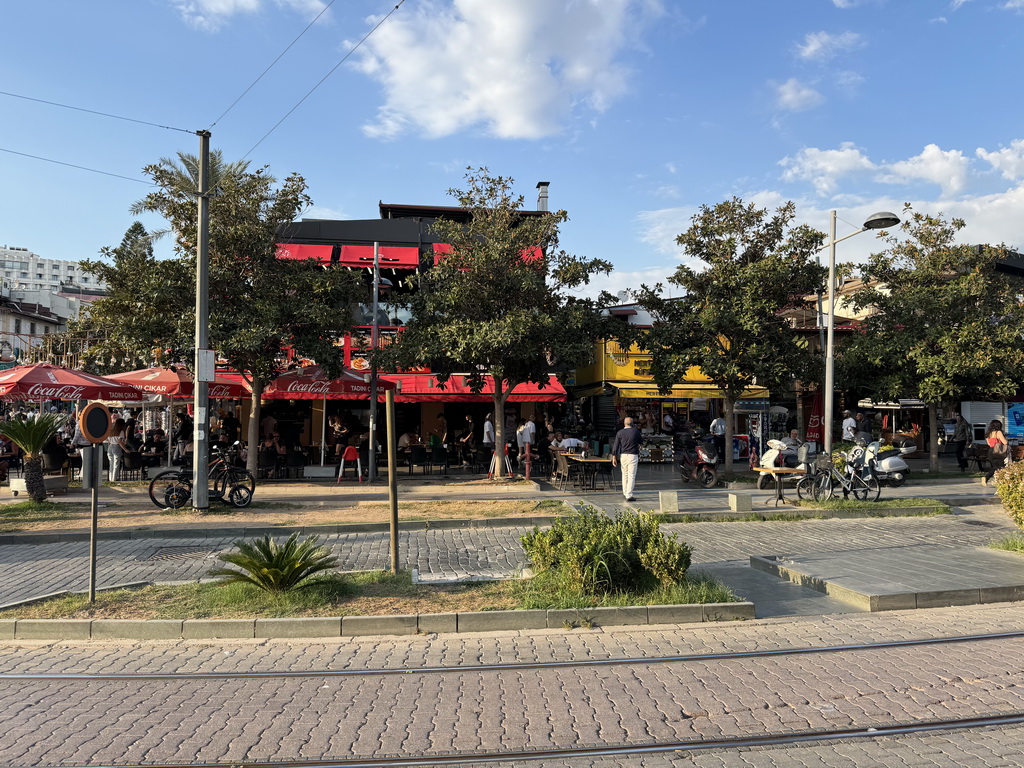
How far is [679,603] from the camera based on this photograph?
23.0 ft

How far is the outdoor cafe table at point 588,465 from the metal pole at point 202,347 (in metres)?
8.12

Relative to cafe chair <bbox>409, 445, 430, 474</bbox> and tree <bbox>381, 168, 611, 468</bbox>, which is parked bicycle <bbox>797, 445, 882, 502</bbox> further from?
cafe chair <bbox>409, 445, 430, 474</bbox>

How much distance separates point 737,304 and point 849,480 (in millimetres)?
5161

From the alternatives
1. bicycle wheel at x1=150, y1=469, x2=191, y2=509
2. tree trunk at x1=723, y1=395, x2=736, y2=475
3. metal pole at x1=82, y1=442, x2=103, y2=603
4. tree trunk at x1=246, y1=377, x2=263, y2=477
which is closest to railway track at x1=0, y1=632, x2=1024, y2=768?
metal pole at x1=82, y1=442, x2=103, y2=603

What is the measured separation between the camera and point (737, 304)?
17.9 metres

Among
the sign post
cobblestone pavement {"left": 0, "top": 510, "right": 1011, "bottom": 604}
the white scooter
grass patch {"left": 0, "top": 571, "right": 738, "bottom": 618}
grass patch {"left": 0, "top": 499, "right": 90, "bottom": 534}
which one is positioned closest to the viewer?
grass patch {"left": 0, "top": 571, "right": 738, "bottom": 618}

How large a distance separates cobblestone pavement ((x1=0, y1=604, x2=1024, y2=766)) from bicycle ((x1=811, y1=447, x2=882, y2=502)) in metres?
8.70

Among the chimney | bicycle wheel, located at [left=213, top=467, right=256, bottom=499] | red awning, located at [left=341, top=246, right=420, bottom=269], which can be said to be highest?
the chimney

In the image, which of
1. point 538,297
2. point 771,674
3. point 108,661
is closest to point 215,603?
point 108,661

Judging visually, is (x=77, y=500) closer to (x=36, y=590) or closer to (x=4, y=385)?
(x=4, y=385)

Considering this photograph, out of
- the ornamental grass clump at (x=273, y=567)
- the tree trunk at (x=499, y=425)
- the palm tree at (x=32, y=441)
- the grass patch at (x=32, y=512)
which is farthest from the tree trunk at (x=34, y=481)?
the tree trunk at (x=499, y=425)

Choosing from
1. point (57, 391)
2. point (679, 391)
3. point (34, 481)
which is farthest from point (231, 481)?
point (679, 391)

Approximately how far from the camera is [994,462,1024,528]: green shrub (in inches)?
378

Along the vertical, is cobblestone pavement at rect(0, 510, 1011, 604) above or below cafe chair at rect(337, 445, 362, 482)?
below
